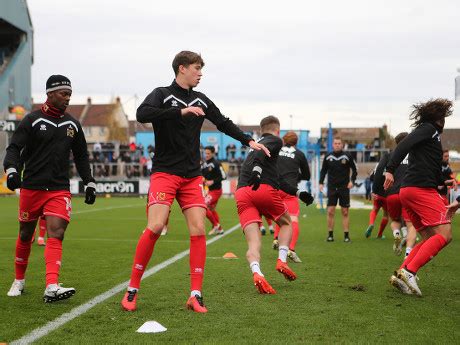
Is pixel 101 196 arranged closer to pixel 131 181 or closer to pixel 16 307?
pixel 131 181

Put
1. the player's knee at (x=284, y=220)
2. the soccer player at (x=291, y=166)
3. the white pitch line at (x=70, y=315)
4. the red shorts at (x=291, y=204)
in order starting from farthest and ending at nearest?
the soccer player at (x=291, y=166), the red shorts at (x=291, y=204), the player's knee at (x=284, y=220), the white pitch line at (x=70, y=315)

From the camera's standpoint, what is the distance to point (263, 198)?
8516 mm

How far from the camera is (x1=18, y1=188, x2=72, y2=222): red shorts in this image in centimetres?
698

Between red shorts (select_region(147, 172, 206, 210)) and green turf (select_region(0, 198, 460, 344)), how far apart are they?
3.03 feet

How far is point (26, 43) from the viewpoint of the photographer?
54438 mm

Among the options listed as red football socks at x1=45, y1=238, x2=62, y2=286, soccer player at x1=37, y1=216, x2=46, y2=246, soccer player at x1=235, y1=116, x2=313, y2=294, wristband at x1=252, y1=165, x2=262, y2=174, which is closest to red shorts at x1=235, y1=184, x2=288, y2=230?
soccer player at x1=235, y1=116, x2=313, y2=294

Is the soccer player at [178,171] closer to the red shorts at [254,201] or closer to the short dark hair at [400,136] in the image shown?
the red shorts at [254,201]

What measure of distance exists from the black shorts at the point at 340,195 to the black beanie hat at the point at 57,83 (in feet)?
29.0

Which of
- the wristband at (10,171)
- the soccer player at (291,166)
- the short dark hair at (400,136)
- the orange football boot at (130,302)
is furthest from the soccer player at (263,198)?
the soccer player at (291,166)

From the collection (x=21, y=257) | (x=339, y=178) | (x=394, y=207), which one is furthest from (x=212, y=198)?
(x=21, y=257)

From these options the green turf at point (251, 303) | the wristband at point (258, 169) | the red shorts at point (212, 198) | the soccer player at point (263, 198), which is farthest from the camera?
the red shorts at point (212, 198)

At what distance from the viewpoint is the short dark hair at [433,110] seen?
7.71 meters

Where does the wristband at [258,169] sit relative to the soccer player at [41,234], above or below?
above

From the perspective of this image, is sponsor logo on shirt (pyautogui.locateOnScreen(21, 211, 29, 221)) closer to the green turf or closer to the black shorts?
the green turf
